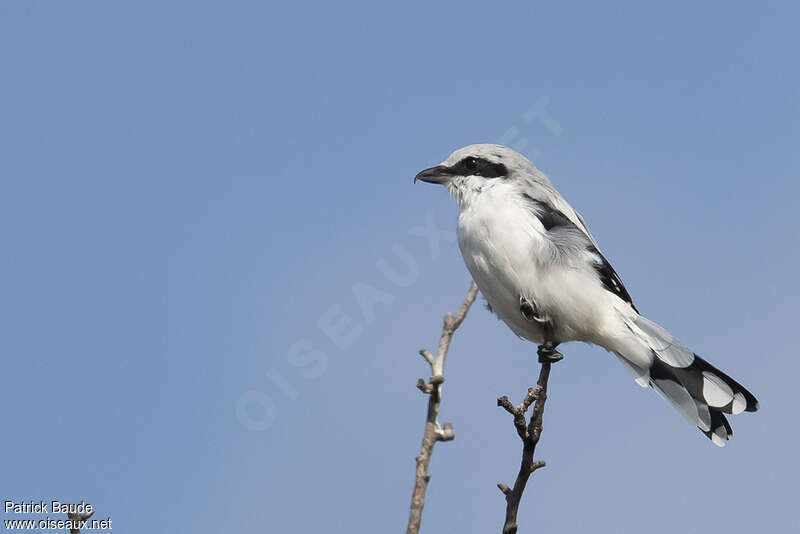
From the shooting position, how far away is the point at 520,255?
5.30m

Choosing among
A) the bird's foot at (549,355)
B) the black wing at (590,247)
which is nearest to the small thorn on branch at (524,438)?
the bird's foot at (549,355)

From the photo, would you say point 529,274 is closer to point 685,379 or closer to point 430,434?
point 685,379

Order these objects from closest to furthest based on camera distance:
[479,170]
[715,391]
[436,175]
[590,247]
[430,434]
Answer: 1. [430,434]
2. [715,391]
3. [590,247]
4. [479,170]
5. [436,175]

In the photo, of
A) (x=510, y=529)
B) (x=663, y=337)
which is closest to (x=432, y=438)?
(x=510, y=529)

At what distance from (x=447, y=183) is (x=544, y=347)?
6.12 ft

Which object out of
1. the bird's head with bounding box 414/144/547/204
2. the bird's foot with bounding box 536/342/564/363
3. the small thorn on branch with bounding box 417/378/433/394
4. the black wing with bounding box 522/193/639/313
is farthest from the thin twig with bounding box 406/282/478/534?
the bird's head with bounding box 414/144/547/204

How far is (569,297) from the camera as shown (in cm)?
532

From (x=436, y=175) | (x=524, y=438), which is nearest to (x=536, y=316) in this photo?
(x=436, y=175)

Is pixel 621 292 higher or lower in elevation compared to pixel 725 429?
higher

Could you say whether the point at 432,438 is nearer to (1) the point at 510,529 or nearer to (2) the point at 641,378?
A: (1) the point at 510,529

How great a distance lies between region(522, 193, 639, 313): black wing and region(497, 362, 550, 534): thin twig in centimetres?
170

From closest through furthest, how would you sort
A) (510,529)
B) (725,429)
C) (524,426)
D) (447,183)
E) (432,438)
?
(432,438) → (510,529) → (524,426) → (725,429) → (447,183)

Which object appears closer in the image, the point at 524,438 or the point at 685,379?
the point at 524,438

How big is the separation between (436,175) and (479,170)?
0.31m
